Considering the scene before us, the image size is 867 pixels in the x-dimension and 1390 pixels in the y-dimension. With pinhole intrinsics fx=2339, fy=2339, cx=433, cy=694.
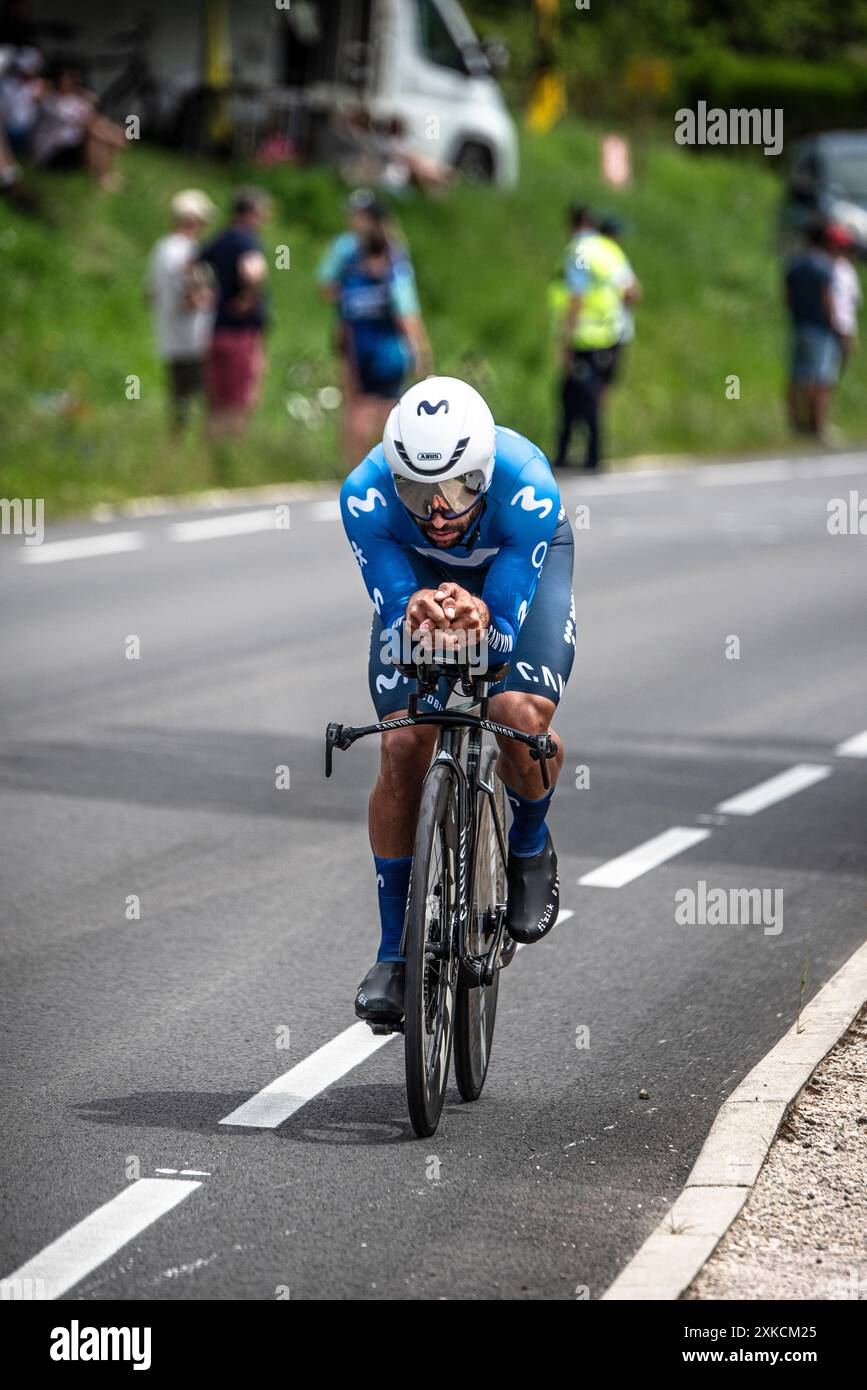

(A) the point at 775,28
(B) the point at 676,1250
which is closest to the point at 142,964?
(B) the point at 676,1250

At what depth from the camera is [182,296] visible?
782 inches

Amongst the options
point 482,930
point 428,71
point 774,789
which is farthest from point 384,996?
point 428,71

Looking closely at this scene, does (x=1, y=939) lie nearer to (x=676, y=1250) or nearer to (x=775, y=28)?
(x=676, y=1250)

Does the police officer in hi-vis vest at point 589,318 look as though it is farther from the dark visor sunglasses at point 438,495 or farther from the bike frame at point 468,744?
the dark visor sunglasses at point 438,495

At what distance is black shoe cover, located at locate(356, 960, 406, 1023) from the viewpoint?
603 cm

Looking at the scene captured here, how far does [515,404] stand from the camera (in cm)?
2539

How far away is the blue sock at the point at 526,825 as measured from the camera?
6445 mm

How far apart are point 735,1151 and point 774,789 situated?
15.6ft

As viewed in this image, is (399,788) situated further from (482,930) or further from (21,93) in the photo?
(21,93)

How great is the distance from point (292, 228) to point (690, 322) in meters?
6.35

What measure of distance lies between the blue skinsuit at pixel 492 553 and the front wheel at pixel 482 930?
29 cm
